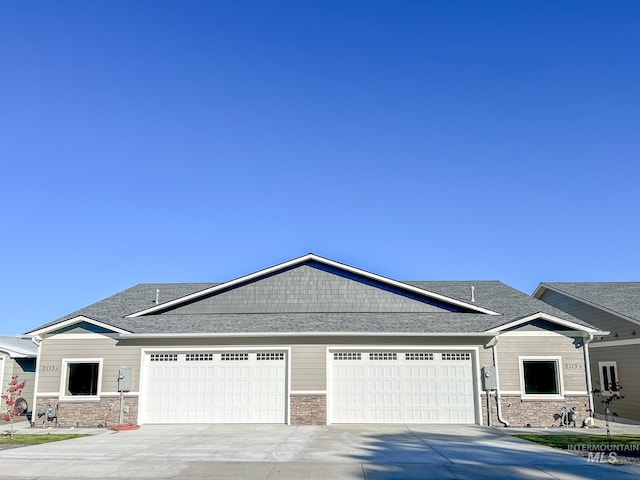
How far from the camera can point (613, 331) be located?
66.2ft

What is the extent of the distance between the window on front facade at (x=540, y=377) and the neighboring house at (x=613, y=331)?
1771 millimetres

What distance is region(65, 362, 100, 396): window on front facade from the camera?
17.5m

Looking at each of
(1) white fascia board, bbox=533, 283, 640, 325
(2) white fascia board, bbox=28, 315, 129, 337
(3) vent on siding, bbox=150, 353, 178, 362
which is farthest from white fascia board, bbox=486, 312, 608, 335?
(2) white fascia board, bbox=28, 315, 129, 337

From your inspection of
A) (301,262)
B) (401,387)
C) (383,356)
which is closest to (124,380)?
(301,262)

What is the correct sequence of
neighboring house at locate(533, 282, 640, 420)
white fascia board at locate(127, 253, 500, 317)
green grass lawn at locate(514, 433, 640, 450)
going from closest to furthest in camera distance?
green grass lawn at locate(514, 433, 640, 450) → neighboring house at locate(533, 282, 640, 420) → white fascia board at locate(127, 253, 500, 317)

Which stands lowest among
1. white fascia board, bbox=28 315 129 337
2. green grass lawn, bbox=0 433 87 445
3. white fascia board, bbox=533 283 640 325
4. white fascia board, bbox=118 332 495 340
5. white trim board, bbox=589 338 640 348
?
green grass lawn, bbox=0 433 87 445

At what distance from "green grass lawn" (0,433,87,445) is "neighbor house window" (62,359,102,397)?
225 centimetres

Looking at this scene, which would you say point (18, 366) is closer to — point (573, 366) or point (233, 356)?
point (233, 356)

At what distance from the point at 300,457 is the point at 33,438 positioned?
8.25 metres

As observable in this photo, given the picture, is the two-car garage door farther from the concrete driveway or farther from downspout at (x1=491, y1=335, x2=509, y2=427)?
the concrete driveway

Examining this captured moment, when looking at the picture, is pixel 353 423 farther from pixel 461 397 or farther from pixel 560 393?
pixel 560 393

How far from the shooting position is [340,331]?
17.3m

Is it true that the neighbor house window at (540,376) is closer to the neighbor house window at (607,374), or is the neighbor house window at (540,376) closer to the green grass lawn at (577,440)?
the green grass lawn at (577,440)

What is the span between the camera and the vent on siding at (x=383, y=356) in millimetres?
17516
